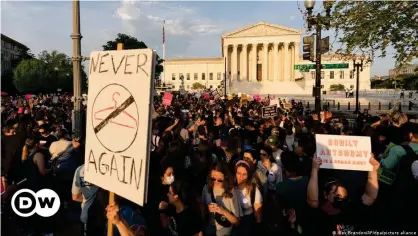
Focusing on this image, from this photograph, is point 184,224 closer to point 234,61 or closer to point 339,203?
point 339,203

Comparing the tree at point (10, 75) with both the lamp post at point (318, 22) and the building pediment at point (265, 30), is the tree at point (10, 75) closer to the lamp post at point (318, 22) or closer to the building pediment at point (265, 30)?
the building pediment at point (265, 30)

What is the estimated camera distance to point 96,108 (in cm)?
240

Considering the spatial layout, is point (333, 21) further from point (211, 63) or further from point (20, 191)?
point (211, 63)

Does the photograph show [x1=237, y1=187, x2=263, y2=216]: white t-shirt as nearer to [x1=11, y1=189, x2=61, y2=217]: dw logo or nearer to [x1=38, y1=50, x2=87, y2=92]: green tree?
[x1=11, y1=189, x2=61, y2=217]: dw logo

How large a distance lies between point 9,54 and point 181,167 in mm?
86230

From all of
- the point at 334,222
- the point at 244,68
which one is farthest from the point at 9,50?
the point at 334,222

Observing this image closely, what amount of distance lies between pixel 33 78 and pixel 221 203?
199 feet

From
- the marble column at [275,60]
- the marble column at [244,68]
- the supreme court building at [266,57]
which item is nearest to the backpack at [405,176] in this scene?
the supreme court building at [266,57]

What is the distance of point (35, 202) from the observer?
15.7 feet

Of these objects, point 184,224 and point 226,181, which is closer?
point 184,224

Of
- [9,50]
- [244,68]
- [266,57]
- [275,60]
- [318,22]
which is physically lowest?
[318,22]

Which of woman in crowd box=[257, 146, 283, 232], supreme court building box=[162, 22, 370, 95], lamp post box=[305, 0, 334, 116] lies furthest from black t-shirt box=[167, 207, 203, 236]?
supreme court building box=[162, 22, 370, 95]

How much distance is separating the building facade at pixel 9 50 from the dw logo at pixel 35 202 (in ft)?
249

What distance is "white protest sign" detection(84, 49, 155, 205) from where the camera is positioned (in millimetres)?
2080
